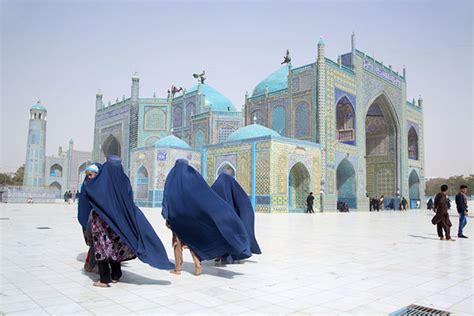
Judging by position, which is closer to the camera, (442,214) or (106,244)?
(106,244)

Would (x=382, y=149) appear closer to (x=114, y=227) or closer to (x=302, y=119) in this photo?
(x=302, y=119)

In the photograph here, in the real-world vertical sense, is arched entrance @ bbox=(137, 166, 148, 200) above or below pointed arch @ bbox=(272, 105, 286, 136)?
below

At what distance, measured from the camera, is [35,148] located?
3619 centimetres

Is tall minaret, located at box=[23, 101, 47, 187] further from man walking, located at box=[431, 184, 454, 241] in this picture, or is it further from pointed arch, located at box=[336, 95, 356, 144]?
man walking, located at box=[431, 184, 454, 241]

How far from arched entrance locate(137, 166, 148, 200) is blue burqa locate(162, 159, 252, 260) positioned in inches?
733

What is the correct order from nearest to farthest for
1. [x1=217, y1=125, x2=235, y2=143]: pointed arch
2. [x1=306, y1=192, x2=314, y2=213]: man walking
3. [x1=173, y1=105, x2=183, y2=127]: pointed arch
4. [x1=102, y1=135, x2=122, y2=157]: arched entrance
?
1. [x1=306, y1=192, x2=314, y2=213]: man walking
2. [x1=217, y1=125, x2=235, y2=143]: pointed arch
3. [x1=173, y1=105, x2=183, y2=127]: pointed arch
4. [x1=102, y1=135, x2=122, y2=157]: arched entrance

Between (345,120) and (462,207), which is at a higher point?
(345,120)

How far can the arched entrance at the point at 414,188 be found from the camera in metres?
28.2

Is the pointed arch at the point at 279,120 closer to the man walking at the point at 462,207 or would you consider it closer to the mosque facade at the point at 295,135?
the mosque facade at the point at 295,135

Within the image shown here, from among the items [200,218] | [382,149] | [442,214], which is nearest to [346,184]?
[382,149]

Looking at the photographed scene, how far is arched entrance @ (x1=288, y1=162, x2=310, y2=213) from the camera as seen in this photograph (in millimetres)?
19203

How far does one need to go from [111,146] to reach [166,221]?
29.1 metres

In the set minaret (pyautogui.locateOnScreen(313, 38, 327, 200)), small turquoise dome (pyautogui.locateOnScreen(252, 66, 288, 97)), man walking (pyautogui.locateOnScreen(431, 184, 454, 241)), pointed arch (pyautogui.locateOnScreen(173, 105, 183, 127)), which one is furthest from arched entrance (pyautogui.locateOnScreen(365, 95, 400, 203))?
man walking (pyautogui.locateOnScreen(431, 184, 454, 241))

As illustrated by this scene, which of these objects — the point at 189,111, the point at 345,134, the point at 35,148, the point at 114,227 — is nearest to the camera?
the point at 114,227
